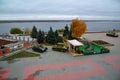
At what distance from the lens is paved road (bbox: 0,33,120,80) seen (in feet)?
34.9

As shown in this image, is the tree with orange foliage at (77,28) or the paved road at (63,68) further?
the tree with orange foliage at (77,28)

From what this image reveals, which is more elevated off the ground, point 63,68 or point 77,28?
point 77,28

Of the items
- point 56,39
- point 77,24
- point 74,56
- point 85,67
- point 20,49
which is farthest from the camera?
Answer: point 77,24

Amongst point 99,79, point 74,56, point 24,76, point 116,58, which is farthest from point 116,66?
point 24,76

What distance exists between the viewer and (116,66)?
1272 centimetres

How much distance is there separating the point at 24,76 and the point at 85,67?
597 centimetres

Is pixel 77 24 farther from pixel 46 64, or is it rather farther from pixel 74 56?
pixel 46 64

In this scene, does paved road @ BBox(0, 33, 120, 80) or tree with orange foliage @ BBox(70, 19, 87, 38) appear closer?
paved road @ BBox(0, 33, 120, 80)

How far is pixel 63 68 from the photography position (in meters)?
12.2

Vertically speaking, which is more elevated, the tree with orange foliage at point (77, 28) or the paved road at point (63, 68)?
the tree with orange foliage at point (77, 28)

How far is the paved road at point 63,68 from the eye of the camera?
1062 centimetres

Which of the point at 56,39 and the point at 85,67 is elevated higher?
the point at 56,39

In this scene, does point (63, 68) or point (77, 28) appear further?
point (77, 28)

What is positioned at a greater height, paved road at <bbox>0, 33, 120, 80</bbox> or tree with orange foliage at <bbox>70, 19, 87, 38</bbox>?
tree with orange foliage at <bbox>70, 19, 87, 38</bbox>
